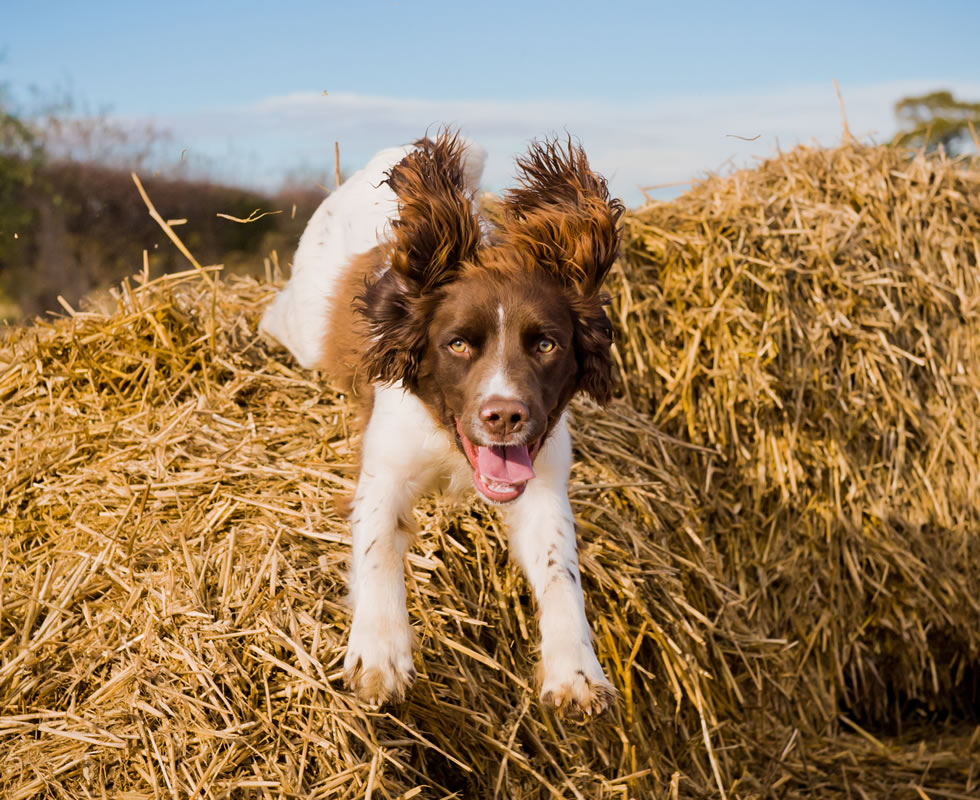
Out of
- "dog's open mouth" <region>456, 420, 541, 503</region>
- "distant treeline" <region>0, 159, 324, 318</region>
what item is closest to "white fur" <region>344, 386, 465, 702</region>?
"dog's open mouth" <region>456, 420, 541, 503</region>

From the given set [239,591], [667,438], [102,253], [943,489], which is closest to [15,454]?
[239,591]

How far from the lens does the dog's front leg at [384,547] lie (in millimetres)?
2496

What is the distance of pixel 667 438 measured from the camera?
13.6 feet

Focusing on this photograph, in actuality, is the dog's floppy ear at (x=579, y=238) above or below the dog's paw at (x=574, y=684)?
above

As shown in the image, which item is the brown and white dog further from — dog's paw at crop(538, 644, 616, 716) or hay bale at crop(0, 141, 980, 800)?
hay bale at crop(0, 141, 980, 800)

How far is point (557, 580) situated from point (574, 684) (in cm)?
34

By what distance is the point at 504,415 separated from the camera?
2.46 m

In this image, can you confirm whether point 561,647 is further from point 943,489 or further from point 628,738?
point 943,489

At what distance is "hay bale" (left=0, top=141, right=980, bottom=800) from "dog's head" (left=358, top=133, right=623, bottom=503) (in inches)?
23.8

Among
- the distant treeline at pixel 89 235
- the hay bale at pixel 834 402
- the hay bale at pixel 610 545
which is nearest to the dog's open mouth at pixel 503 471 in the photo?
the hay bale at pixel 610 545

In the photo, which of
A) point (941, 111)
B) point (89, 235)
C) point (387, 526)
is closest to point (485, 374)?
point (387, 526)

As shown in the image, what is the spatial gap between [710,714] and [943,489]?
192 centimetres

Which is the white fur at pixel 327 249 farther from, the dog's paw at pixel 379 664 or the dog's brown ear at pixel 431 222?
the dog's paw at pixel 379 664

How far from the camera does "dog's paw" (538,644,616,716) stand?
2451mm
